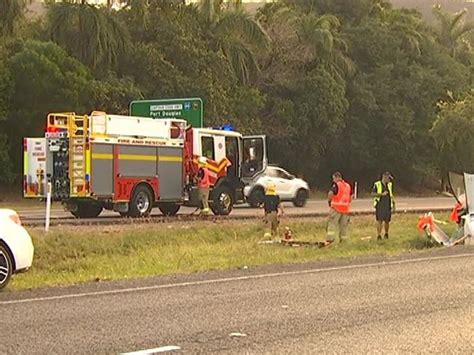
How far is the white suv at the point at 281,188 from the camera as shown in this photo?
32938 mm

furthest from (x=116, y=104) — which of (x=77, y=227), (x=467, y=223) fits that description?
(x=467, y=223)

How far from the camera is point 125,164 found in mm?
24531

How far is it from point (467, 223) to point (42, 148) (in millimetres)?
11782

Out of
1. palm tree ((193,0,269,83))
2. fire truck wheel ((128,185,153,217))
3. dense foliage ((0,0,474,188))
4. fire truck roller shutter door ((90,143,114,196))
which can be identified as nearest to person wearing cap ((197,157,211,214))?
fire truck wheel ((128,185,153,217))

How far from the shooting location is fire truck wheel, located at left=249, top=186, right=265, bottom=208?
3294cm

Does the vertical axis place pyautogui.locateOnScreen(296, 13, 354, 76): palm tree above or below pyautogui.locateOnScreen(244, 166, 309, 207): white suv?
above

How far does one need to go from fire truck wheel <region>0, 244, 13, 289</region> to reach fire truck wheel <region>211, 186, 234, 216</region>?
15.5 meters

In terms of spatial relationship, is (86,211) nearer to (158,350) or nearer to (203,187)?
(203,187)

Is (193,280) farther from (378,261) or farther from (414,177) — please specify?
(414,177)

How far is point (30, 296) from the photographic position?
11.7 metres

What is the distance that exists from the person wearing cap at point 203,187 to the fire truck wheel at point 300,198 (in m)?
9.84

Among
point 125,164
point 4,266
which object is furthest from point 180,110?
point 4,266

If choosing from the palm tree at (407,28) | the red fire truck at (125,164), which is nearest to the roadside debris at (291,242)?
the red fire truck at (125,164)

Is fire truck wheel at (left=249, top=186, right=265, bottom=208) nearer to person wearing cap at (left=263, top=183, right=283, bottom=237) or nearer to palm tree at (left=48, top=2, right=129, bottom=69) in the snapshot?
person wearing cap at (left=263, top=183, right=283, bottom=237)
